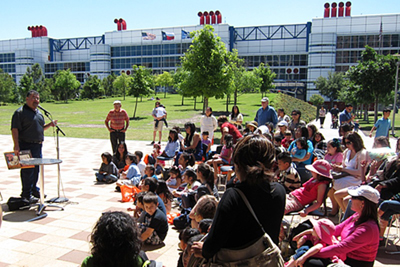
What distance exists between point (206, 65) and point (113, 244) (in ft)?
62.7

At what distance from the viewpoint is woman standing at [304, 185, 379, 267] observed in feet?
10.5

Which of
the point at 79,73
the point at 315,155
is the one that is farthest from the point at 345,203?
the point at 79,73

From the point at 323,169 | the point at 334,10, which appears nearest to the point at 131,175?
the point at 323,169

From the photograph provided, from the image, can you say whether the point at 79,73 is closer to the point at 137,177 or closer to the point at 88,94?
the point at 88,94

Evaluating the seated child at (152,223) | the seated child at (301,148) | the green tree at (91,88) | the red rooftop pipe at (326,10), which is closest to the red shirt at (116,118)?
the seated child at (301,148)

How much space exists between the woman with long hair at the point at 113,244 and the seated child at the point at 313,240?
1.71 metres

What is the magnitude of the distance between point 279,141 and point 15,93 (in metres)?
59.3

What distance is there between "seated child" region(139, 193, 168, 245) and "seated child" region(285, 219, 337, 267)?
5.82 ft

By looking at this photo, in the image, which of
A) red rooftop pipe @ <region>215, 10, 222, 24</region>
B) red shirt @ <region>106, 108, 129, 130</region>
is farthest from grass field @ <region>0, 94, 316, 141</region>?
red rooftop pipe @ <region>215, 10, 222, 24</region>

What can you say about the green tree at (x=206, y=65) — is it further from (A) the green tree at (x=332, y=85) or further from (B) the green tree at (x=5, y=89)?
(B) the green tree at (x=5, y=89)

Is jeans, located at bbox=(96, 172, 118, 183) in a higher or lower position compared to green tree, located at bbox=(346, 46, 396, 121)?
lower

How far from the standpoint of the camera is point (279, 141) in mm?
8102

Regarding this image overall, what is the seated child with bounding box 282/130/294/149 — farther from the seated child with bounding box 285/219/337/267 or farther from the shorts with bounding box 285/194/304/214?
the seated child with bounding box 285/219/337/267

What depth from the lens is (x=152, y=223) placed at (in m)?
4.39
